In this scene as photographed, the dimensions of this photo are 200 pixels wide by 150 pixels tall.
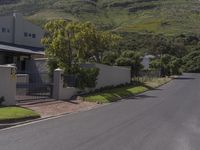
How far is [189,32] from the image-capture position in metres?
169

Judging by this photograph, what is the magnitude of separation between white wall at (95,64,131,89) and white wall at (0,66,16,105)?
14.1 meters

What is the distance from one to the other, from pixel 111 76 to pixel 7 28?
14.4m

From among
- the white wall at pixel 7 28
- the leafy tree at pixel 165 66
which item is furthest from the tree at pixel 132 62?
the leafy tree at pixel 165 66

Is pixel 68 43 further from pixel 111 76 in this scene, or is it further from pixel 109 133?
pixel 109 133

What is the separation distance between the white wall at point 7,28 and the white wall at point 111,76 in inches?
482

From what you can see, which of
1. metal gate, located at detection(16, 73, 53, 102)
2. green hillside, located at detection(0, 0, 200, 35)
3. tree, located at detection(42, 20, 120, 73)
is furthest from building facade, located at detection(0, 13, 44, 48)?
green hillside, located at detection(0, 0, 200, 35)

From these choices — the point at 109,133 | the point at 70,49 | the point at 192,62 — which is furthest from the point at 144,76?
the point at 192,62

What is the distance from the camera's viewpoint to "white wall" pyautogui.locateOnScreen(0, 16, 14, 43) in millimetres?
51312

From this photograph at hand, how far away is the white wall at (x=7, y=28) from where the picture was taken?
168 ft

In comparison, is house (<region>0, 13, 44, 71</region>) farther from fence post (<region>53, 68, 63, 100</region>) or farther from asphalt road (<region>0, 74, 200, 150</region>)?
asphalt road (<region>0, 74, 200, 150</region>)

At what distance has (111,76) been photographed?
43.4 m

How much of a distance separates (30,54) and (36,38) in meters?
11.1

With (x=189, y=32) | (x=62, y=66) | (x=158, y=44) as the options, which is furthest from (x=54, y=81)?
(x=189, y=32)

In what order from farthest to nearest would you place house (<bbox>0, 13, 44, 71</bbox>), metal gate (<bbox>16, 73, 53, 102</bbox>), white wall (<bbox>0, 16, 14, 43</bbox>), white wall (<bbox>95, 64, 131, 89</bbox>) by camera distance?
1. white wall (<bbox>0, 16, 14, 43</bbox>)
2. house (<bbox>0, 13, 44, 71</bbox>)
3. white wall (<bbox>95, 64, 131, 89</bbox>)
4. metal gate (<bbox>16, 73, 53, 102</bbox>)
